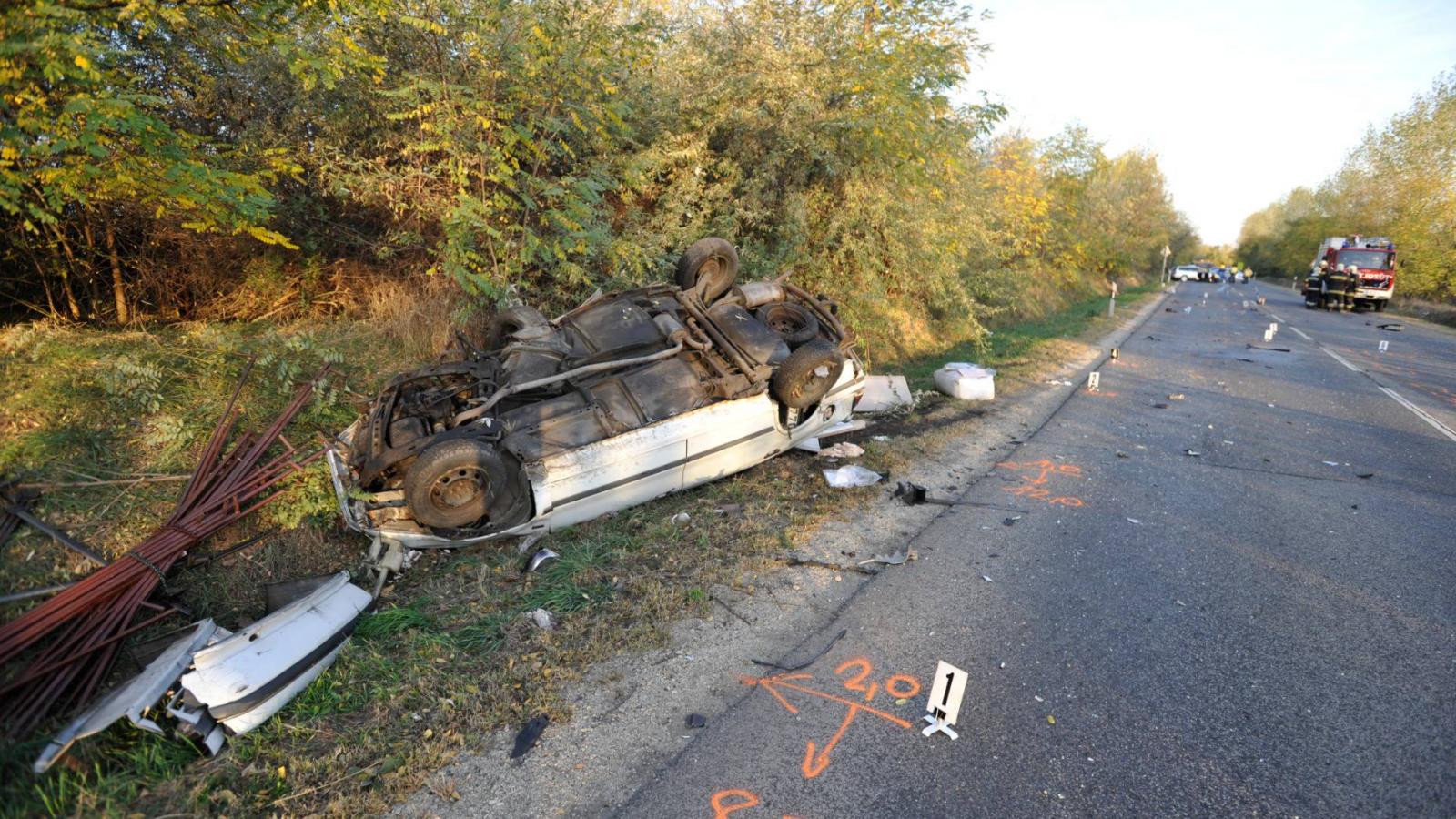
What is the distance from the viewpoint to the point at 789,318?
708 cm

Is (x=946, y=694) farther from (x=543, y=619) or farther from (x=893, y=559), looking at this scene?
(x=543, y=619)

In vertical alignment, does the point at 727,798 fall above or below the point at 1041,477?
below

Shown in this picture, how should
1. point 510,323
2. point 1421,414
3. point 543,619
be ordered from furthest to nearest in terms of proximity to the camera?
point 1421,414 → point 510,323 → point 543,619

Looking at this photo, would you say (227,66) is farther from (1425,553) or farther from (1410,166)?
(1410,166)

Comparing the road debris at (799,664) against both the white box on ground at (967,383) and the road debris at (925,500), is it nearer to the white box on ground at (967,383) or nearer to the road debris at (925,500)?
the road debris at (925,500)

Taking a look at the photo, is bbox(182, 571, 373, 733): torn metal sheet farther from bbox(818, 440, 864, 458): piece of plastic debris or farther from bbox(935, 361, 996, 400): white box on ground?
bbox(935, 361, 996, 400): white box on ground

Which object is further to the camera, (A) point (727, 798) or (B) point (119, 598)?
(B) point (119, 598)

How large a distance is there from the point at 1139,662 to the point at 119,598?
5.50m

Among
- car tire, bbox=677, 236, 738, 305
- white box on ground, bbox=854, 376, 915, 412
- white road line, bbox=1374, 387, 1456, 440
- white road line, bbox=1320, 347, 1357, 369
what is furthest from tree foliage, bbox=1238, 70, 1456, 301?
car tire, bbox=677, 236, 738, 305

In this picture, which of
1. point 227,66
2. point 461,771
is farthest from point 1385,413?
point 227,66

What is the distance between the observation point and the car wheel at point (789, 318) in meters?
6.83

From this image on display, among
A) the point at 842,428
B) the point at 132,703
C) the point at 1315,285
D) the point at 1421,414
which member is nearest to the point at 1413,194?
the point at 1315,285

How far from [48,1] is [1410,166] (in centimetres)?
4514

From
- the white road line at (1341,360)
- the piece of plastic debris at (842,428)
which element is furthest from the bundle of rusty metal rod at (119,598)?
the white road line at (1341,360)
